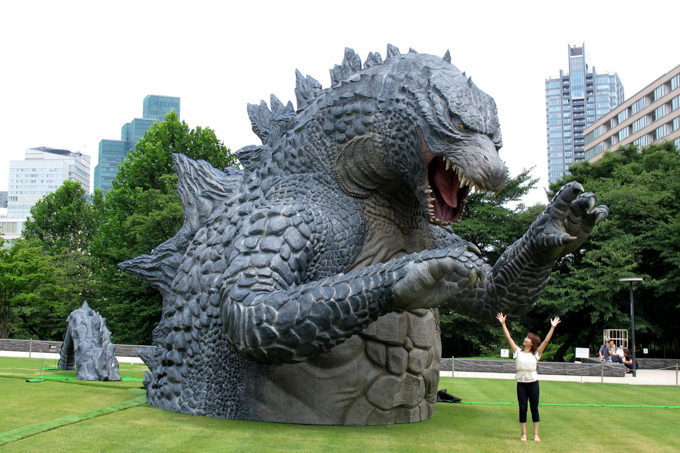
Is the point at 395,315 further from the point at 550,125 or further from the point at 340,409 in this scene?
the point at 550,125

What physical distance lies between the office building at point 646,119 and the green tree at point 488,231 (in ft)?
70.8

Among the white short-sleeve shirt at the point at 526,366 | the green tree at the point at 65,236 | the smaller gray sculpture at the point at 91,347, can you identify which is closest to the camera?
the white short-sleeve shirt at the point at 526,366

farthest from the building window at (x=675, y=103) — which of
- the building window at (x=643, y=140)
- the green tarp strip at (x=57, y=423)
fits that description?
the green tarp strip at (x=57, y=423)

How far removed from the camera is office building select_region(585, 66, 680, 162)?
1780 inches

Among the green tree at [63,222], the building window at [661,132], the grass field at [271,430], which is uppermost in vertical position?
the building window at [661,132]

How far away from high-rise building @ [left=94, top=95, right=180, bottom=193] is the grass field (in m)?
163

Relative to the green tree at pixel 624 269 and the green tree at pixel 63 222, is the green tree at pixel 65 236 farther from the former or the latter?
the green tree at pixel 624 269

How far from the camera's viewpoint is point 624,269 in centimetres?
2053

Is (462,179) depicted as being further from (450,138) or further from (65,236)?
(65,236)

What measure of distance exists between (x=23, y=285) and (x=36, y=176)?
3805 inches

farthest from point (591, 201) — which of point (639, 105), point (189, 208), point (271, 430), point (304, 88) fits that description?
point (639, 105)

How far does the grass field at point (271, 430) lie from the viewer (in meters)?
4.00

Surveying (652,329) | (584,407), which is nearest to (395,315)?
(584,407)

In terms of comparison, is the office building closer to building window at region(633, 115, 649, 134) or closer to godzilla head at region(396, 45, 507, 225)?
building window at region(633, 115, 649, 134)
